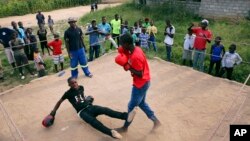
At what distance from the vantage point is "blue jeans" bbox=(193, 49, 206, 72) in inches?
332

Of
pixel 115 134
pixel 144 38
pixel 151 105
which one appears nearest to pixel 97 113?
pixel 115 134

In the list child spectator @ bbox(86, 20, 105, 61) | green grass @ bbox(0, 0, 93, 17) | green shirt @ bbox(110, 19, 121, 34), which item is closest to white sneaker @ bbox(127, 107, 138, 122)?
child spectator @ bbox(86, 20, 105, 61)

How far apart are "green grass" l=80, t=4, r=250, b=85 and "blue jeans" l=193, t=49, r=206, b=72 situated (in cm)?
42

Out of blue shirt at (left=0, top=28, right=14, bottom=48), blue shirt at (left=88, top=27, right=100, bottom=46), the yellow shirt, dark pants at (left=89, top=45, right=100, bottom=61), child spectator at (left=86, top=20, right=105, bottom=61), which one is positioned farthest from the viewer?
the yellow shirt

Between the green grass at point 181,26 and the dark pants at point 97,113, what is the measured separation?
13.7ft

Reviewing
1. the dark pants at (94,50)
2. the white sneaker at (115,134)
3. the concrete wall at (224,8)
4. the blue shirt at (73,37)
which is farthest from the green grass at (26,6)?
the white sneaker at (115,134)

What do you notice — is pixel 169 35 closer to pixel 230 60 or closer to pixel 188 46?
pixel 188 46

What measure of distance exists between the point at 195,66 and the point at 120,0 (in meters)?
21.8

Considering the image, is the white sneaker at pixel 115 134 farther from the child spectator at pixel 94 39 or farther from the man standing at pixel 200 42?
the child spectator at pixel 94 39

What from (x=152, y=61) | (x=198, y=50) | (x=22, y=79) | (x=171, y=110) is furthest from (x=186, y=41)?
(x=22, y=79)

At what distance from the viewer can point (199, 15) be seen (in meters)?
15.1

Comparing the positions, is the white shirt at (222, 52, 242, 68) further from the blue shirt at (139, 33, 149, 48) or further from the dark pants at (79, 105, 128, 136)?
the dark pants at (79, 105, 128, 136)

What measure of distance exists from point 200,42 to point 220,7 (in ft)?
23.1

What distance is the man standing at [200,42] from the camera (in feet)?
26.8
